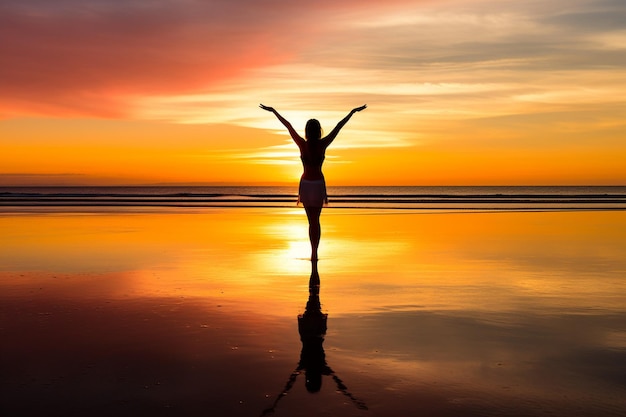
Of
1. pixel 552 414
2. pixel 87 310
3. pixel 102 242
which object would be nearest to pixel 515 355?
pixel 552 414

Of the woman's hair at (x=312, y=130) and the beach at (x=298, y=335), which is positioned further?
the woman's hair at (x=312, y=130)

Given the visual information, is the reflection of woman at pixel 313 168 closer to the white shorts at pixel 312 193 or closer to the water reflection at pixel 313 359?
the white shorts at pixel 312 193

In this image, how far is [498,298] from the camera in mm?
9055

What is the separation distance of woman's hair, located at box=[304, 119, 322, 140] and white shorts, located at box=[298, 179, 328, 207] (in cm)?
83

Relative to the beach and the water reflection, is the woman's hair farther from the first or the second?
the water reflection

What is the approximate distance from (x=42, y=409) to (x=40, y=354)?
155 cm

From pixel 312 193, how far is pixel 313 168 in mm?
549

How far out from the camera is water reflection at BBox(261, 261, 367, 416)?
16.1 ft

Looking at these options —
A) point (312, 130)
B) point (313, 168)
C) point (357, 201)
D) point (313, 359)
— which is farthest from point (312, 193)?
point (357, 201)

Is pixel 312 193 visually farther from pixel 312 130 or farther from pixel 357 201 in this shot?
pixel 357 201

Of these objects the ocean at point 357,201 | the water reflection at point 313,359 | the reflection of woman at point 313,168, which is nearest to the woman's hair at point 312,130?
the reflection of woman at point 313,168

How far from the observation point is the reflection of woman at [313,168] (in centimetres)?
1253

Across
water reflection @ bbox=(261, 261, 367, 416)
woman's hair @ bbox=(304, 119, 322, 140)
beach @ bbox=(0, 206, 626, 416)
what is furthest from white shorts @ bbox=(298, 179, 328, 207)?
water reflection @ bbox=(261, 261, 367, 416)

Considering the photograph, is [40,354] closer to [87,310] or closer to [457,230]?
[87,310]
